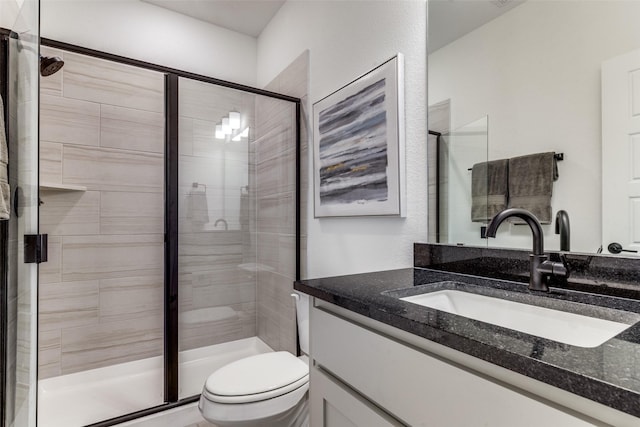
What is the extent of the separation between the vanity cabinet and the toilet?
37 centimetres

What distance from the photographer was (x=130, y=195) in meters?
2.27

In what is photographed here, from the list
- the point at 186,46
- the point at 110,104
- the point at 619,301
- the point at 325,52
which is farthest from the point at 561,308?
the point at 186,46

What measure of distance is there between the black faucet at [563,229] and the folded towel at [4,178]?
1.56 metres

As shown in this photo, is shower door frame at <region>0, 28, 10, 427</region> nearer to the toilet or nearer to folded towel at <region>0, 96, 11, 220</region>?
folded towel at <region>0, 96, 11, 220</region>

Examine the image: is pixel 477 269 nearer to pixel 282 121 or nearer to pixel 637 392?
pixel 637 392

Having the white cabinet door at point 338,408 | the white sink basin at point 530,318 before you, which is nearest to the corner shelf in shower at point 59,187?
the white cabinet door at point 338,408

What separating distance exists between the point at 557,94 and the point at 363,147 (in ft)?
2.46

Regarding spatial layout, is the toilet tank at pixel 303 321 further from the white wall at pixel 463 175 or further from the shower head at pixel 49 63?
the shower head at pixel 49 63

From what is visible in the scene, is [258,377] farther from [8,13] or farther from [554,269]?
[8,13]

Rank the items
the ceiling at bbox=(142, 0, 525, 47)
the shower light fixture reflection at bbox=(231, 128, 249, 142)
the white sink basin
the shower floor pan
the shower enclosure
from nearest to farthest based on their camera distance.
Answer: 1. the white sink basin
2. the ceiling at bbox=(142, 0, 525, 47)
3. the shower floor pan
4. the shower enclosure
5. the shower light fixture reflection at bbox=(231, 128, 249, 142)

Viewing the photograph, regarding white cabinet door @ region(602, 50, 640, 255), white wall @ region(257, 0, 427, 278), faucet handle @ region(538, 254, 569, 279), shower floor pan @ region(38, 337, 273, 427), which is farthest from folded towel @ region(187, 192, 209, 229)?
white cabinet door @ region(602, 50, 640, 255)

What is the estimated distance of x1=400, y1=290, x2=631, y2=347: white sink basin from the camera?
0.69 m

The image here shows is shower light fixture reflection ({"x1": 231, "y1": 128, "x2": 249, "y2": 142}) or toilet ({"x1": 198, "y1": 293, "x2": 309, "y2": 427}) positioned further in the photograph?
shower light fixture reflection ({"x1": 231, "y1": 128, "x2": 249, "y2": 142})

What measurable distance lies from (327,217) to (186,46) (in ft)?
5.80
